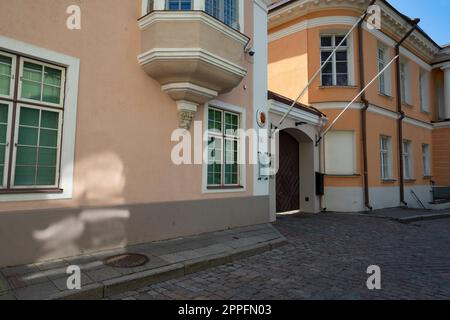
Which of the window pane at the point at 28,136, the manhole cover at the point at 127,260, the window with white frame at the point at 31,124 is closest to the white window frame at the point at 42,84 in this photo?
the window with white frame at the point at 31,124

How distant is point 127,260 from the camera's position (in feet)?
15.8

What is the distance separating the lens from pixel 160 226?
6141 millimetres

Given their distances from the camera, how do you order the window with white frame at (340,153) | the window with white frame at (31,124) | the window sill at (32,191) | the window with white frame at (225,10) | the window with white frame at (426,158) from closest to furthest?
the window sill at (32,191), the window with white frame at (31,124), the window with white frame at (225,10), the window with white frame at (340,153), the window with white frame at (426,158)

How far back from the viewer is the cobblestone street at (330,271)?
4.09 metres

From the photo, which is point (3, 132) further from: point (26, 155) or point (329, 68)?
point (329, 68)

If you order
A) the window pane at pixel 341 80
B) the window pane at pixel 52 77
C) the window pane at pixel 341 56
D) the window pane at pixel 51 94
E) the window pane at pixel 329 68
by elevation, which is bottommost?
the window pane at pixel 51 94

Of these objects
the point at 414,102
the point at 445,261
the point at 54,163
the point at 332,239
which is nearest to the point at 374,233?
the point at 332,239

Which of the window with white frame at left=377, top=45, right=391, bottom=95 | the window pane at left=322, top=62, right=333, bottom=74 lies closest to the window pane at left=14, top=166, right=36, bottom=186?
the window pane at left=322, top=62, right=333, bottom=74

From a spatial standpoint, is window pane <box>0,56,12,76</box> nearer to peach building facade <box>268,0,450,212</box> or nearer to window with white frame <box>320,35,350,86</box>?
peach building facade <box>268,0,450,212</box>

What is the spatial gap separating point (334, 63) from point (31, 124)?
11.2m

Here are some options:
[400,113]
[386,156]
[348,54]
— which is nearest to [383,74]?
[400,113]

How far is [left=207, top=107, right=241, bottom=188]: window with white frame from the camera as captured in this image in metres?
7.40

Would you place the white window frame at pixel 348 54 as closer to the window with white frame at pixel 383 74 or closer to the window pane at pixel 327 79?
the window pane at pixel 327 79
